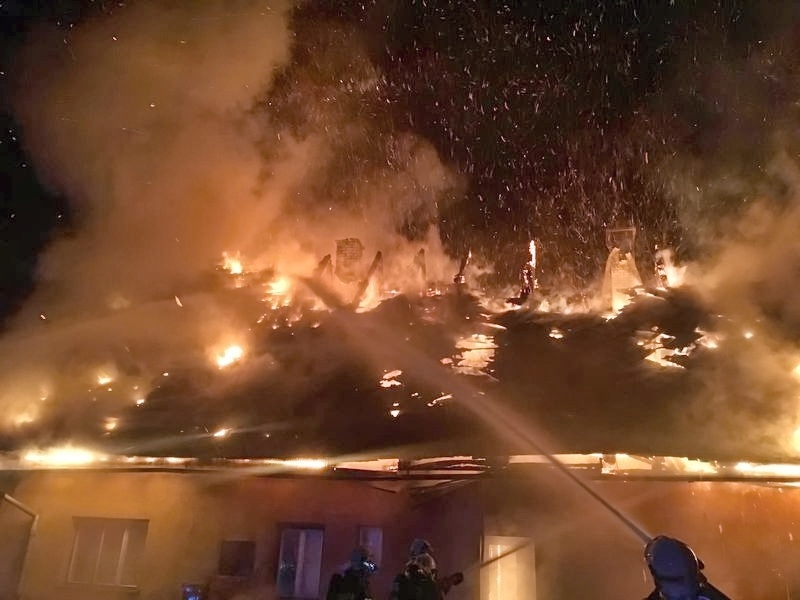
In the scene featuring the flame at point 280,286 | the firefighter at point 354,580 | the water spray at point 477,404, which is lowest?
Answer: the firefighter at point 354,580

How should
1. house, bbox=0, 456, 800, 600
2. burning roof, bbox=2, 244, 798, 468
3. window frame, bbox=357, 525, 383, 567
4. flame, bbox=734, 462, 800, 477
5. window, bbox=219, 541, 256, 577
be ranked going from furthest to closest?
window, bbox=219, 541, 256, 577, window frame, bbox=357, 525, 383, 567, house, bbox=0, 456, 800, 600, burning roof, bbox=2, 244, 798, 468, flame, bbox=734, 462, 800, 477

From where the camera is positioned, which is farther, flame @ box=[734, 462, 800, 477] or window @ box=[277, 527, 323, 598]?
window @ box=[277, 527, 323, 598]

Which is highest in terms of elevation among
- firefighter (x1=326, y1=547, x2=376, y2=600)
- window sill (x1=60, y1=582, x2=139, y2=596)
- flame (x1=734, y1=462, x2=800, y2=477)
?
flame (x1=734, y1=462, x2=800, y2=477)

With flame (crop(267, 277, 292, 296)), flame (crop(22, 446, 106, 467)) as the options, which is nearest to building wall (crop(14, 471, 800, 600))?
flame (crop(22, 446, 106, 467))

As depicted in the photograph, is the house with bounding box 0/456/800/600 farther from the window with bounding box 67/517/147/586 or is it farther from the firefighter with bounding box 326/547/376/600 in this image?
the firefighter with bounding box 326/547/376/600

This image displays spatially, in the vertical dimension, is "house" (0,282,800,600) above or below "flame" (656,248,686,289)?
below

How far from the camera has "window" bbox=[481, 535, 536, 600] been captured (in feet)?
28.0

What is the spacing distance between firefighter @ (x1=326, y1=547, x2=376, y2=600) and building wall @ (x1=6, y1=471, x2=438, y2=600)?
3.17 meters

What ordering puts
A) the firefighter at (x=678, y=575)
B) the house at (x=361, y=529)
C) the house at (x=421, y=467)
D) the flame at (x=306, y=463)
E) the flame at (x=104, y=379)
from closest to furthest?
the firefighter at (x=678, y=575) < the house at (x=421, y=467) < the flame at (x=306, y=463) < the house at (x=361, y=529) < the flame at (x=104, y=379)

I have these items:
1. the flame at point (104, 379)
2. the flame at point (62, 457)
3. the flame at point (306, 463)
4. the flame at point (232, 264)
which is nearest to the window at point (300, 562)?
the flame at point (306, 463)

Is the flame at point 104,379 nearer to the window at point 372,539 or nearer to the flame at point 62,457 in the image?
the flame at point 62,457

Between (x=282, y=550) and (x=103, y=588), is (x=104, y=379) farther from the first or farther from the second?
(x=282, y=550)

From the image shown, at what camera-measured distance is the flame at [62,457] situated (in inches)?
311

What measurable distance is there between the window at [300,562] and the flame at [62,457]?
3.20m
